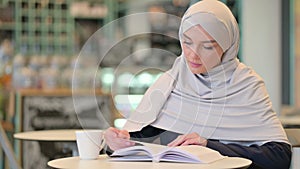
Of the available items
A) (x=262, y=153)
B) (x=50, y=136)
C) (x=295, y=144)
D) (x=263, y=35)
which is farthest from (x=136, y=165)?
(x=263, y=35)

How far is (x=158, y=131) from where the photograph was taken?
2400 mm

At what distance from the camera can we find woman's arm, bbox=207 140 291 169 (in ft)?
7.15

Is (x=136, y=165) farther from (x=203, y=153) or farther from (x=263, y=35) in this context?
(x=263, y=35)

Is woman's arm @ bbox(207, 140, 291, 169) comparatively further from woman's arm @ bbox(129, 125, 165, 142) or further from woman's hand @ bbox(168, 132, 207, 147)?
woman's arm @ bbox(129, 125, 165, 142)

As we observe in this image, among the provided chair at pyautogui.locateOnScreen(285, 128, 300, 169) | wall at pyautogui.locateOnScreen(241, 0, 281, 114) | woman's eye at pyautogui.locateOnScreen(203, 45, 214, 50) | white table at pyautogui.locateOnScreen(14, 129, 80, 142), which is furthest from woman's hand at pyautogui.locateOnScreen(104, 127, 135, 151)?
wall at pyautogui.locateOnScreen(241, 0, 281, 114)

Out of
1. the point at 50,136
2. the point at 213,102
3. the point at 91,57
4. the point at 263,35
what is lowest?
the point at 50,136

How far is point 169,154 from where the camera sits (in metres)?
1.97

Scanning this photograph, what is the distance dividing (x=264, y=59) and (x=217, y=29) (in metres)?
5.04

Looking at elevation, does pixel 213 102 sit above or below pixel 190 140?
above

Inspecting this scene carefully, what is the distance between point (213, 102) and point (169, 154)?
0.44 m

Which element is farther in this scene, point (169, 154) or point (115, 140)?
point (115, 140)

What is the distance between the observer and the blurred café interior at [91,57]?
2883 mm

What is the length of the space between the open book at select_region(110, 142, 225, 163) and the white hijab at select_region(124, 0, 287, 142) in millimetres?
299

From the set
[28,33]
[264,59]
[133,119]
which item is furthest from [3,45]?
[133,119]
